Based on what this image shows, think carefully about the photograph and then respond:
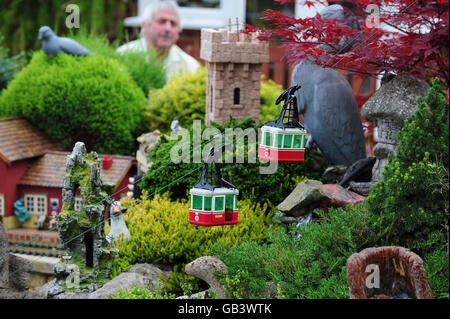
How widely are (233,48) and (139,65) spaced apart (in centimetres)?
433

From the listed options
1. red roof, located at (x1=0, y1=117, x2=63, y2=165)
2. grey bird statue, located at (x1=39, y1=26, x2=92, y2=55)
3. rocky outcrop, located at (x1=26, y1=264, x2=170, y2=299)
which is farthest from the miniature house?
rocky outcrop, located at (x1=26, y1=264, x2=170, y2=299)

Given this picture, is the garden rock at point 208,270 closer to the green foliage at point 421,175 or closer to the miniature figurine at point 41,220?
the green foliage at point 421,175

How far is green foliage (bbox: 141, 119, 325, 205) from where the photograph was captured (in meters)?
9.81

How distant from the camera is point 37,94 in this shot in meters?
13.0

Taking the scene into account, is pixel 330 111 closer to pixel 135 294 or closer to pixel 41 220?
pixel 135 294

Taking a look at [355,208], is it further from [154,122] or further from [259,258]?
[154,122]

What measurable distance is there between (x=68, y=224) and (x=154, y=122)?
5628mm

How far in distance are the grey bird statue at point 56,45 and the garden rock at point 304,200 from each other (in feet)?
21.5

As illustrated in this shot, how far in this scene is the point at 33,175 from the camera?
1238 cm

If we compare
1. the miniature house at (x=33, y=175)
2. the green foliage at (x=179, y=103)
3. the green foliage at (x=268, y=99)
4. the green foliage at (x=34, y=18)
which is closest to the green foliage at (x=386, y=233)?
the miniature house at (x=33, y=175)

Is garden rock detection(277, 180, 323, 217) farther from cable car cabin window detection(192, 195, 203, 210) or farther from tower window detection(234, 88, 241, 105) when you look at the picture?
tower window detection(234, 88, 241, 105)

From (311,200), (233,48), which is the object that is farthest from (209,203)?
(233,48)

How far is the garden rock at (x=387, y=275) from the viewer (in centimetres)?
623
